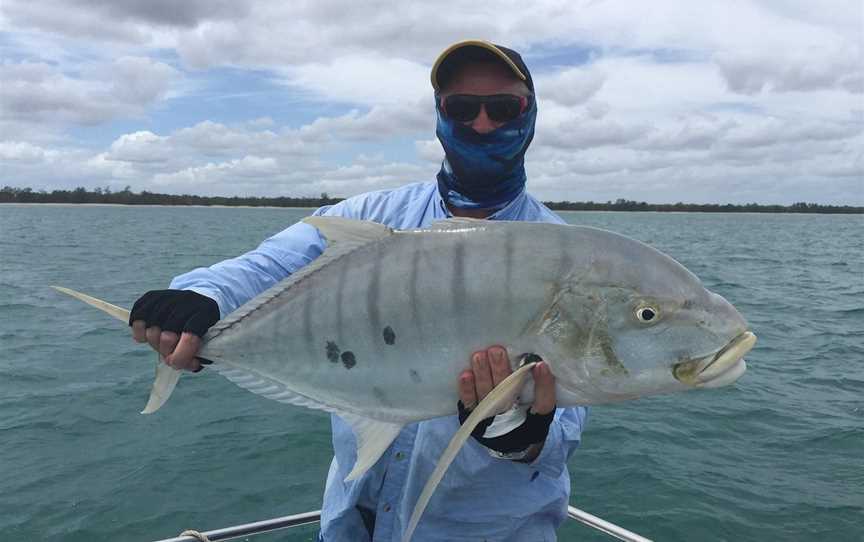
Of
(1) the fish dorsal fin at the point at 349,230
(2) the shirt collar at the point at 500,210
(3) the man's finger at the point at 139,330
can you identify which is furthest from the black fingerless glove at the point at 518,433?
(3) the man's finger at the point at 139,330

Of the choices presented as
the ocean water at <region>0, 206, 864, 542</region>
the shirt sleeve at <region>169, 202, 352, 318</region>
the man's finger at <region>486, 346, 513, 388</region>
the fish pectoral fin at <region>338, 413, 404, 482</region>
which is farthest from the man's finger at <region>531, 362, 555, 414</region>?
the ocean water at <region>0, 206, 864, 542</region>

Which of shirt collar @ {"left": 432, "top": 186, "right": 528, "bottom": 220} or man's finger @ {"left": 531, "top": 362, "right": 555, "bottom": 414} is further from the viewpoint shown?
shirt collar @ {"left": 432, "top": 186, "right": 528, "bottom": 220}

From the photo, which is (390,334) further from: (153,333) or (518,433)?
(153,333)

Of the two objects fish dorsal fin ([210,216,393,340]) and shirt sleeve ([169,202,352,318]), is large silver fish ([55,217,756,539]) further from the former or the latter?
shirt sleeve ([169,202,352,318])

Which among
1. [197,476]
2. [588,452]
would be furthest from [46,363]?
[588,452]

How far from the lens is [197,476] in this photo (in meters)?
8.09

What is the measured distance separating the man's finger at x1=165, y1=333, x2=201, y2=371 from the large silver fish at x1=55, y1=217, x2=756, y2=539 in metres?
0.07

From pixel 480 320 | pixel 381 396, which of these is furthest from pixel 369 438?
pixel 480 320

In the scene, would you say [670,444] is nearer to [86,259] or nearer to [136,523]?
[136,523]

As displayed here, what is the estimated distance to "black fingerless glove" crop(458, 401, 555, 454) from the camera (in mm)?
2559

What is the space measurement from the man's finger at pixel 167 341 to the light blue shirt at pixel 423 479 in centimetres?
24

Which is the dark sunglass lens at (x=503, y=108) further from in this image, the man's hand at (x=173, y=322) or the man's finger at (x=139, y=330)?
the man's finger at (x=139, y=330)

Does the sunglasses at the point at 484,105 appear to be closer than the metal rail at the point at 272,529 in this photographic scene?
Yes

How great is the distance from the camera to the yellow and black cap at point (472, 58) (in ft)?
10.3
